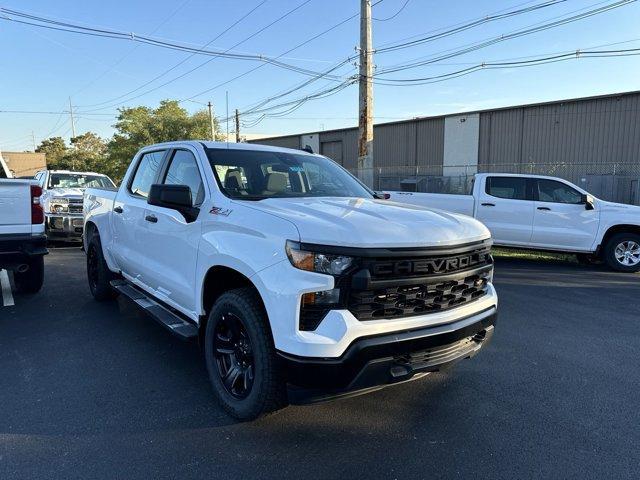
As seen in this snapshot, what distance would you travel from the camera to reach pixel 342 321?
2.65m

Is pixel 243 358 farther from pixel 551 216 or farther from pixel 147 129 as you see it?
pixel 147 129

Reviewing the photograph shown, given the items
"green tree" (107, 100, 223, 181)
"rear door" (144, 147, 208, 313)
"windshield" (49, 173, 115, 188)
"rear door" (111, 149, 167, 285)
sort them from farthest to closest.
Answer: "green tree" (107, 100, 223, 181) → "windshield" (49, 173, 115, 188) → "rear door" (111, 149, 167, 285) → "rear door" (144, 147, 208, 313)

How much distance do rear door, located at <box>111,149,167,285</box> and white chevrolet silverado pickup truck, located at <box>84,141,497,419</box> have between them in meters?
0.45

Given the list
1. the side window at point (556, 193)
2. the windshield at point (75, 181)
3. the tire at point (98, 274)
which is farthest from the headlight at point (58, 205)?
the side window at point (556, 193)

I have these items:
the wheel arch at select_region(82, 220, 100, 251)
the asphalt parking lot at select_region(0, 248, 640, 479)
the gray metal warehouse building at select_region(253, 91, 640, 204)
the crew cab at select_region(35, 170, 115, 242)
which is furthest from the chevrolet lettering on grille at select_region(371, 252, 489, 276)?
the gray metal warehouse building at select_region(253, 91, 640, 204)

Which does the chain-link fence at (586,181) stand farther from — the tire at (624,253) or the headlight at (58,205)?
the headlight at (58,205)

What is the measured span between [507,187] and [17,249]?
8780 mm

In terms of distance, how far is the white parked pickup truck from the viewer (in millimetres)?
9328

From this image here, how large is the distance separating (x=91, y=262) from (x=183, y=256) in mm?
3172

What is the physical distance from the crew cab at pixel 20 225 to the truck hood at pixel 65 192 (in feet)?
17.8

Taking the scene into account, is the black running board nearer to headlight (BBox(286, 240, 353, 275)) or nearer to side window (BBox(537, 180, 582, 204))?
headlight (BBox(286, 240, 353, 275))

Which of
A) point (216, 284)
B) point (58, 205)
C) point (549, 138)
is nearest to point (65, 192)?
point (58, 205)

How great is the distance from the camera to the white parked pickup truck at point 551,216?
933 cm

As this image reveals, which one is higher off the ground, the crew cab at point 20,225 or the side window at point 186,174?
the side window at point 186,174
